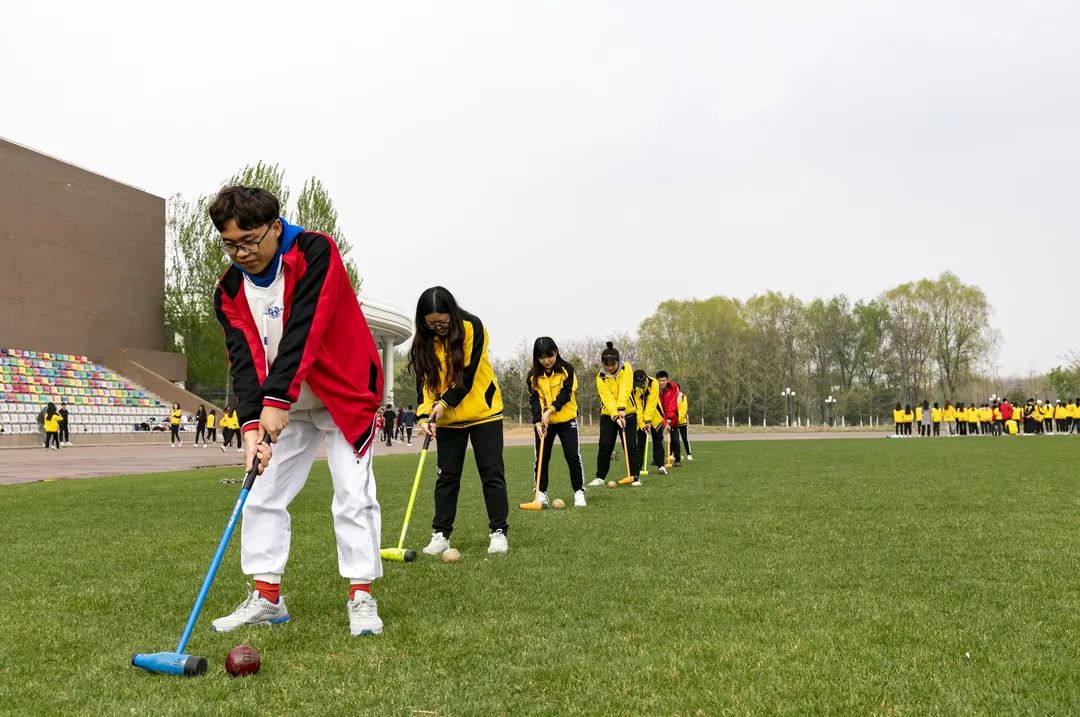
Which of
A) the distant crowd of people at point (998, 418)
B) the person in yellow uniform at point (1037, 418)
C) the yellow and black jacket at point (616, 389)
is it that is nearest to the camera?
the yellow and black jacket at point (616, 389)

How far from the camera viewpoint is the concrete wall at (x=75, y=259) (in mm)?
38438

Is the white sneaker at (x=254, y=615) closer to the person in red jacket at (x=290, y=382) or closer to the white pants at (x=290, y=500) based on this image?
the person in red jacket at (x=290, y=382)

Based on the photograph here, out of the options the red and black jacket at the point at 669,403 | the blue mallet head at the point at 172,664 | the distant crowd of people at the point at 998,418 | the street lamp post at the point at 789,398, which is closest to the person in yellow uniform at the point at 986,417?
the distant crowd of people at the point at 998,418

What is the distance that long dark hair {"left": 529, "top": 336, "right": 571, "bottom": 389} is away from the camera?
9.20m

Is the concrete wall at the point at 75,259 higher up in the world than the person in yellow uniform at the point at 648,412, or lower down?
higher up

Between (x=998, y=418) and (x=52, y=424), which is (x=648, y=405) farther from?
(x=998, y=418)

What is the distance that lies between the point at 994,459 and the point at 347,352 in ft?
54.4

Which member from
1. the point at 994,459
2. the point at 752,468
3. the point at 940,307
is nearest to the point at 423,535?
the point at 752,468

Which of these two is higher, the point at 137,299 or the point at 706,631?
the point at 137,299

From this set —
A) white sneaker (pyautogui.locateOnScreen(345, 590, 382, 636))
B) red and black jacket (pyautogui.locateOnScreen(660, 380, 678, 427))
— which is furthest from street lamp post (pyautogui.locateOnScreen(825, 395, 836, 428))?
white sneaker (pyautogui.locateOnScreen(345, 590, 382, 636))

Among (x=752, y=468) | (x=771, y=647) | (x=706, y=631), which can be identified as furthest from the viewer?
(x=752, y=468)

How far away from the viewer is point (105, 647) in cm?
361

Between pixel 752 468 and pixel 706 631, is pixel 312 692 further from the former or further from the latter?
pixel 752 468

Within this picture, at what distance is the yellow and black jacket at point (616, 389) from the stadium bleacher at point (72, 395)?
94.1 feet
